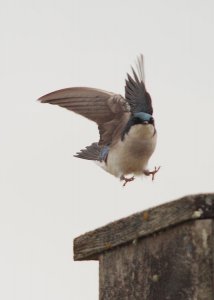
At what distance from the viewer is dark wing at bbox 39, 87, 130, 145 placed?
7812 mm

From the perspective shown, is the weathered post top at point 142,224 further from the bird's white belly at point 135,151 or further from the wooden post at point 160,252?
the bird's white belly at point 135,151

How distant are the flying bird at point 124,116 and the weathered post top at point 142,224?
11.6ft

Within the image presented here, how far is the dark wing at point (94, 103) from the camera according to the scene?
7.81 metres

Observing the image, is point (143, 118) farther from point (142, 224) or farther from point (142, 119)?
point (142, 224)

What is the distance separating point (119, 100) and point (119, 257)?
4223 mm

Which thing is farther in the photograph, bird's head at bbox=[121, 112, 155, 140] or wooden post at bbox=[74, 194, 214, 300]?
bird's head at bbox=[121, 112, 155, 140]

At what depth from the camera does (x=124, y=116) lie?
830 centimetres

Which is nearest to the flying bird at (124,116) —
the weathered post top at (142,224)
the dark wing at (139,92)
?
the dark wing at (139,92)

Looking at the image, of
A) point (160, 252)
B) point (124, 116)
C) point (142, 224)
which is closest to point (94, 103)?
point (124, 116)

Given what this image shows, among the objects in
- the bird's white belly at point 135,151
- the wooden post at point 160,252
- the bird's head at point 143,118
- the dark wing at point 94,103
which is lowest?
the wooden post at point 160,252

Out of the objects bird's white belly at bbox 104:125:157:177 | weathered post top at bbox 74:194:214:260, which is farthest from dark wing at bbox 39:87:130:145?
weathered post top at bbox 74:194:214:260

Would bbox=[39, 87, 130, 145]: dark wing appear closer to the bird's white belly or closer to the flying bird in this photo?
the flying bird

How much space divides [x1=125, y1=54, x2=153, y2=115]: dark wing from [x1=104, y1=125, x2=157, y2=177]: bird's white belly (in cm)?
15

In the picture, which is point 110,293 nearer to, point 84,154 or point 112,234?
point 112,234
